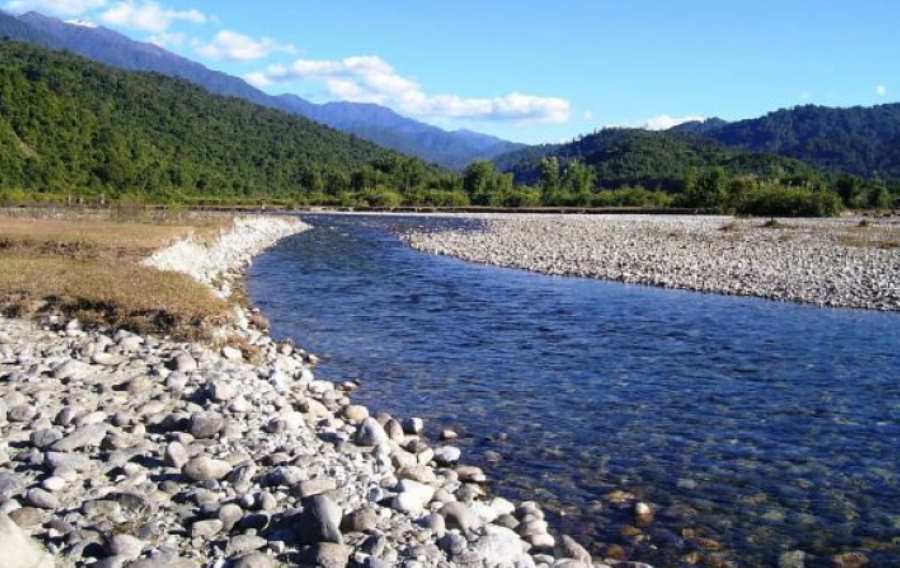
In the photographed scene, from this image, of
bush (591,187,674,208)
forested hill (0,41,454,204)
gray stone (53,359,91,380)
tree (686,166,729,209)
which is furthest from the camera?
bush (591,187,674,208)

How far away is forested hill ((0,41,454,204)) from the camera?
330ft

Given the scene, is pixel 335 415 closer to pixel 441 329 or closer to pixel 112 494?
pixel 112 494

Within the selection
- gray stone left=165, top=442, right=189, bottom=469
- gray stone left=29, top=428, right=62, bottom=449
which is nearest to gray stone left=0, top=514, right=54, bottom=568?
gray stone left=165, top=442, right=189, bottom=469

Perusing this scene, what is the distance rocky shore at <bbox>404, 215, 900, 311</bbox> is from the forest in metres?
41.4

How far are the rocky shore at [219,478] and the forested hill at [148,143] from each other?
3431 inches

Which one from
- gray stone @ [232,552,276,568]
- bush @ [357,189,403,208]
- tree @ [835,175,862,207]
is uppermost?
tree @ [835,175,862,207]

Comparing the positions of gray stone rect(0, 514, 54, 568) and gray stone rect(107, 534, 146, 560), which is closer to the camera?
gray stone rect(0, 514, 54, 568)

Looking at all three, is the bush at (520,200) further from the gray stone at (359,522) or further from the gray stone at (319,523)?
the gray stone at (319,523)

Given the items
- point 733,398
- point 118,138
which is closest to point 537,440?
point 733,398

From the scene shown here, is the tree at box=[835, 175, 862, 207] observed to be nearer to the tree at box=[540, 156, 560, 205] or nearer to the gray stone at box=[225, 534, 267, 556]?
the tree at box=[540, 156, 560, 205]

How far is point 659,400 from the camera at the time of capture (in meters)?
11.9

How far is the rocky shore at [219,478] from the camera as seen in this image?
18.5 feet

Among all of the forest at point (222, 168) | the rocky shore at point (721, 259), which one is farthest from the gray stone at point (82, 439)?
the forest at point (222, 168)

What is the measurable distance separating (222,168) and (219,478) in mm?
139514
